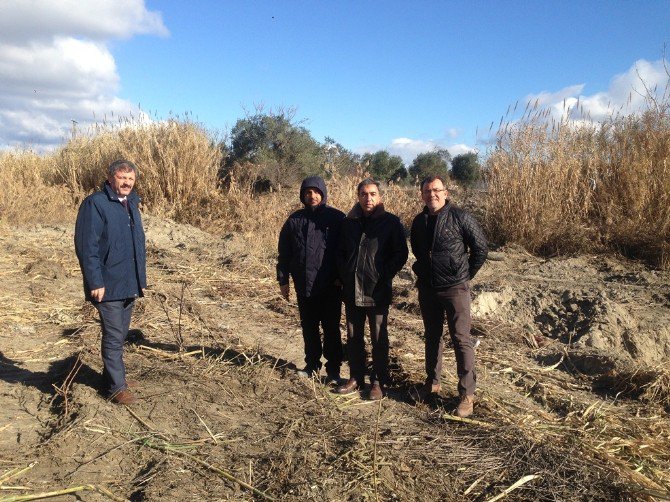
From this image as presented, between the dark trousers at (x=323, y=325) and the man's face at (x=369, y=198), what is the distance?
0.78 m

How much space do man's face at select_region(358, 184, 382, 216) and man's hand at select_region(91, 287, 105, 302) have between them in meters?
2.02

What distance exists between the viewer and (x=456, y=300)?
4141 mm

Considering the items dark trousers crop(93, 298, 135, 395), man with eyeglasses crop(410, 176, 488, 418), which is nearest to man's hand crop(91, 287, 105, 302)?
dark trousers crop(93, 298, 135, 395)

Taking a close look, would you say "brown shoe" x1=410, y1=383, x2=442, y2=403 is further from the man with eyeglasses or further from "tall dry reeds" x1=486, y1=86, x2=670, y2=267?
"tall dry reeds" x1=486, y1=86, x2=670, y2=267

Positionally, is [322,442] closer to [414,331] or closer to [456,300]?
[456,300]

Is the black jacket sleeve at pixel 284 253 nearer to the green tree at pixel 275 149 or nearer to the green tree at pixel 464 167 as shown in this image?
the green tree at pixel 275 149

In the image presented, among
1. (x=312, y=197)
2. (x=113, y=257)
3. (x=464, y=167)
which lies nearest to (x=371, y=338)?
(x=312, y=197)

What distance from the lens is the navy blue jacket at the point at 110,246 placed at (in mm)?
3893

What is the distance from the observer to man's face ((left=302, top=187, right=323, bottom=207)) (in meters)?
4.58

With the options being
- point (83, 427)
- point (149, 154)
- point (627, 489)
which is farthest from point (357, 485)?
point (149, 154)

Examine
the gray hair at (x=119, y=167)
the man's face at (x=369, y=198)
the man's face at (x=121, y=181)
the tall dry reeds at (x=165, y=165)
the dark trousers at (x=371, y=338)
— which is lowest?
the dark trousers at (x=371, y=338)

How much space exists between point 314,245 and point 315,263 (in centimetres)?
15

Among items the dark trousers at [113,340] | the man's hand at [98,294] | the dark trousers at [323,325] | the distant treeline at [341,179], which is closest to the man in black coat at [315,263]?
the dark trousers at [323,325]

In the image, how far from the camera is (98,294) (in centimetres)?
394
